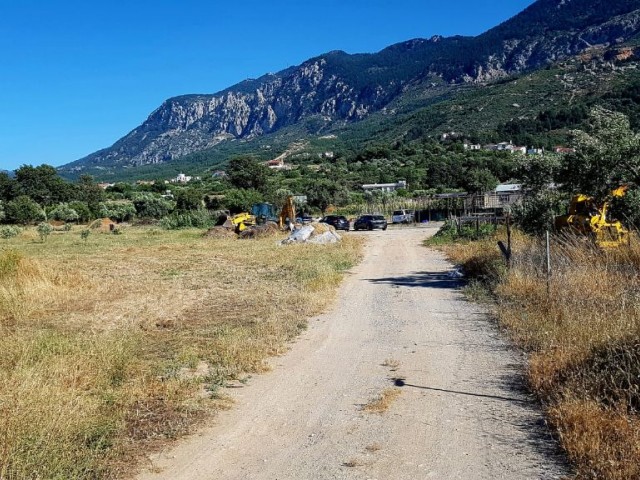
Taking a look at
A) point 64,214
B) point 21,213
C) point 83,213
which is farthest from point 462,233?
point 83,213

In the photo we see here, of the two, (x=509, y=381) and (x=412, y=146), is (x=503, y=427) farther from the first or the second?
(x=412, y=146)

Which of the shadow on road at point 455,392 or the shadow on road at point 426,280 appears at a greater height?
the shadow on road at point 455,392

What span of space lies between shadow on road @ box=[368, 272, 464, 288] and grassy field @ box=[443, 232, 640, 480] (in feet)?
4.78

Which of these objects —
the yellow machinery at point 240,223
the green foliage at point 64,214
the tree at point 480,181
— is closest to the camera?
the yellow machinery at point 240,223

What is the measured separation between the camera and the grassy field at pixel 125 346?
17.1ft

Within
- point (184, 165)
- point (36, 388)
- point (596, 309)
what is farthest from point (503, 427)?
point (184, 165)

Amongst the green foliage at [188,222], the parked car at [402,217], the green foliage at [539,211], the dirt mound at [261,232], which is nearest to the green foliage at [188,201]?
the green foliage at [188,222]

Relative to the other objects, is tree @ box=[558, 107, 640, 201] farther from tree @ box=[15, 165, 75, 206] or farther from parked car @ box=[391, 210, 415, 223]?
tree @ box=[15, 165, 75, 206]

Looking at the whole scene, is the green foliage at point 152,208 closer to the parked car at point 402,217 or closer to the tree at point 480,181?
the parked car at point 402,217

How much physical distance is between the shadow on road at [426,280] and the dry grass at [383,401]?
838 centimetres

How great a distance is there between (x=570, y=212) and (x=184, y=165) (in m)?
189

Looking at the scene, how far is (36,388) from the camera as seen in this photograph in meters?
5.98

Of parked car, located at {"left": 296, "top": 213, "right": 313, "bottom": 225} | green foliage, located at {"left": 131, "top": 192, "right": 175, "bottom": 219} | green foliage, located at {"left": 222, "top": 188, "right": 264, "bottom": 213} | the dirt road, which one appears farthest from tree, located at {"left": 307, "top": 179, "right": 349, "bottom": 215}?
the dirt road

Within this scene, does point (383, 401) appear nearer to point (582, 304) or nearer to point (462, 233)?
point (582, 304)
